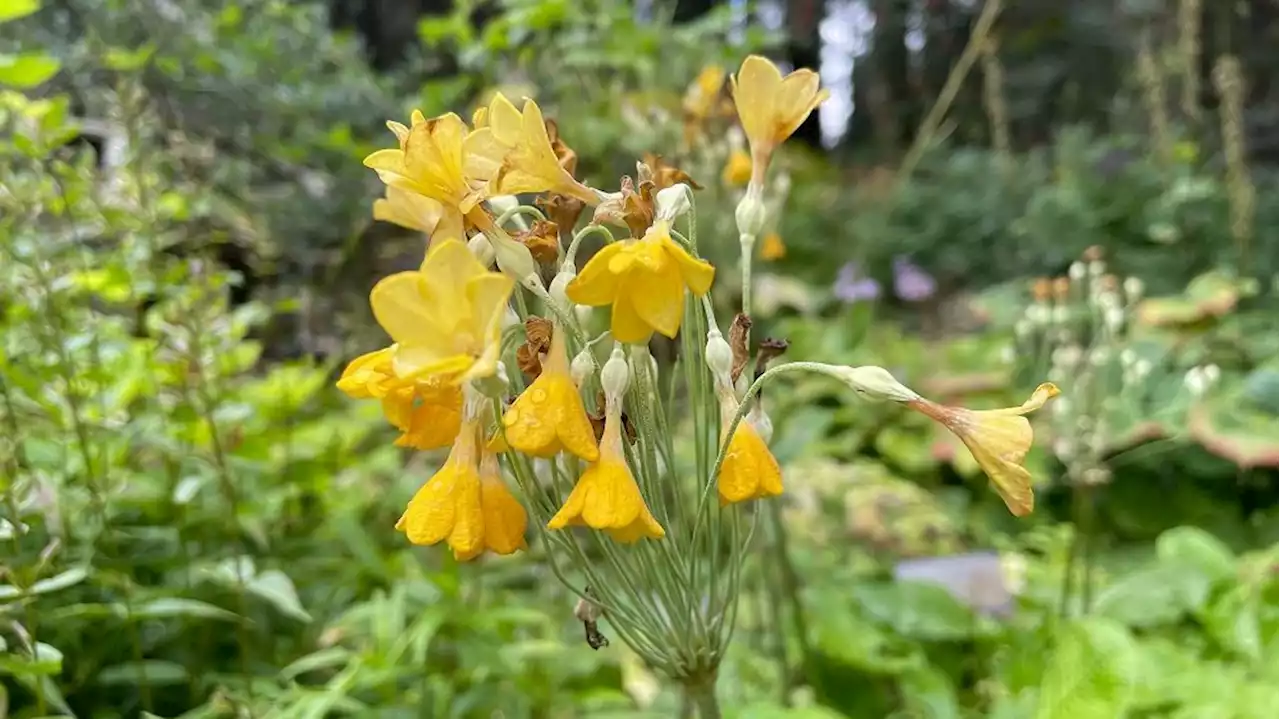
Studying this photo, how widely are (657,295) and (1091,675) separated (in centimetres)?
73

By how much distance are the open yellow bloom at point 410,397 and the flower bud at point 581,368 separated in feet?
0.24

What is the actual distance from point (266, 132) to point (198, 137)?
0.15 meters

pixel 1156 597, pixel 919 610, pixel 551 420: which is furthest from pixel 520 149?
pixel 1156 597

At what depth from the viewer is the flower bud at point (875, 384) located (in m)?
0.57

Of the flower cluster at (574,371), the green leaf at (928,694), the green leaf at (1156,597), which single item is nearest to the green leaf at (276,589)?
the flower cluster at (574,371)

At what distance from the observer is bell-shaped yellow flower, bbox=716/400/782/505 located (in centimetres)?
55

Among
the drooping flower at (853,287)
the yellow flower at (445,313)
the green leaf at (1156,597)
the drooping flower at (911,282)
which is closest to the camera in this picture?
the yellow flower at (445,313)

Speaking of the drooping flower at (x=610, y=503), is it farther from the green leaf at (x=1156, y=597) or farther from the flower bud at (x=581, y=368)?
the green leaf at (x=1156, y=597)

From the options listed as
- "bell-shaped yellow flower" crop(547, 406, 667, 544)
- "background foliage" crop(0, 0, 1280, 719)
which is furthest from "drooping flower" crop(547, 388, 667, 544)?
"background foliage" crop(0, 0, 1280, 719)

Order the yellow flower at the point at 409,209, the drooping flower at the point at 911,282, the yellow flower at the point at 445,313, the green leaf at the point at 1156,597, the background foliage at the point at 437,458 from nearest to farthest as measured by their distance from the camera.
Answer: the yellow flower at the point at 445,313
the yellow flower at the point at 409,209
the background foliage at the point at 437,458
the green leaf at the point at 1156,597
the drooping flower at the point at 911,282

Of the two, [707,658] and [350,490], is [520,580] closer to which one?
[350,490]

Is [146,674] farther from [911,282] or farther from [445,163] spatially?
[911,282]

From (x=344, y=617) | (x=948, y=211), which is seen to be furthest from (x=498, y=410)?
(x=948, y=211)

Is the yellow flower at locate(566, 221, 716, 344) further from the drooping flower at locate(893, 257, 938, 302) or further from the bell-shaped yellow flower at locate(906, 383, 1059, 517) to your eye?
the drooping flower at locate(893, 257, 938, 302)
